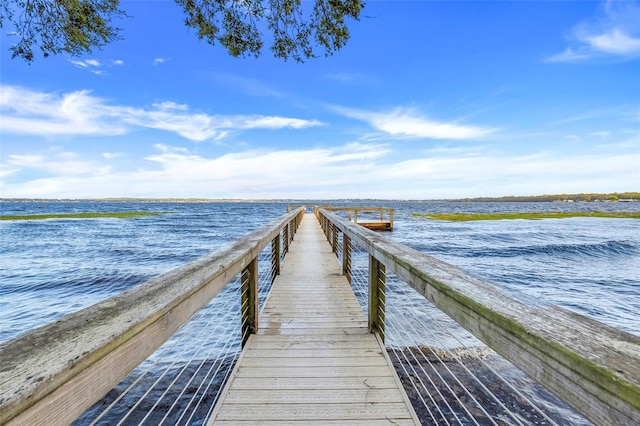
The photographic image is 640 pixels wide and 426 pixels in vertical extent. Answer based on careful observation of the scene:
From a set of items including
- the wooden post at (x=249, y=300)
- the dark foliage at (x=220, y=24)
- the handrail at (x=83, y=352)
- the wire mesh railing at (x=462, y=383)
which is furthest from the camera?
the dark foliage at (x=220, y=24)

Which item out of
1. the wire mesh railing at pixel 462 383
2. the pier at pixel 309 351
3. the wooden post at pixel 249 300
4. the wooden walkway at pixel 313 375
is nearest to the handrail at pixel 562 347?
the pier at pixel 309 351

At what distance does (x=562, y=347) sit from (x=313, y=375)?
1.74 meters

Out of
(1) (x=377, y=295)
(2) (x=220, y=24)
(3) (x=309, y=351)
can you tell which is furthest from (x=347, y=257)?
(2) (x=220, y=24)

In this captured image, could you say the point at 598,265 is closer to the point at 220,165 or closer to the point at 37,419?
the point at 37,419

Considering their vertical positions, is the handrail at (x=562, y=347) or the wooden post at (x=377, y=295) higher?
the handrail at (x=562, y=347)

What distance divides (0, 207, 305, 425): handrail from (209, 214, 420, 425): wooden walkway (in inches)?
35.2

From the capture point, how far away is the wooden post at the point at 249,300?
2.67 meters

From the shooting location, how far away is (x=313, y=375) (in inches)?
83.1

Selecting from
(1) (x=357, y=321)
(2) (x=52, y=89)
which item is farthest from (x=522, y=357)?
(2) (x=52, y=89)

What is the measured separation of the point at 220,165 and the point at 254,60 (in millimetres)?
31708

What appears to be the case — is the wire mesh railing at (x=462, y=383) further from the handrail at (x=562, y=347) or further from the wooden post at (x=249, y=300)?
the handrail at (x=562, y=347)

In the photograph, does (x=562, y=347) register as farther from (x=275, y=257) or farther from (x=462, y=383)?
(x=275, y=257)

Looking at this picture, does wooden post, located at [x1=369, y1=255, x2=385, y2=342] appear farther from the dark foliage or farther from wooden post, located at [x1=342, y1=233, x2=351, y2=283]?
the dark foliage

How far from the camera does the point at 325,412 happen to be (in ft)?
5.70
